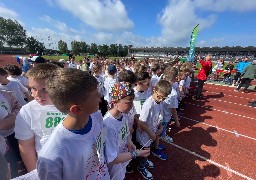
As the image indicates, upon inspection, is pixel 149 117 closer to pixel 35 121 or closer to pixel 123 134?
pixel 123 134

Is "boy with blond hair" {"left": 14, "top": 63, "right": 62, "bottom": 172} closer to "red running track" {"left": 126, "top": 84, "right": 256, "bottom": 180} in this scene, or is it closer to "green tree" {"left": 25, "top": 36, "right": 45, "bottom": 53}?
"red running track" {"left": 126, "top": 84, "right": 256, "bottom": 180}

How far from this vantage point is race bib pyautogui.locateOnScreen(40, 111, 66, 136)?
2150mm

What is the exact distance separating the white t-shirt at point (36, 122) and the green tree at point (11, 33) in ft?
413

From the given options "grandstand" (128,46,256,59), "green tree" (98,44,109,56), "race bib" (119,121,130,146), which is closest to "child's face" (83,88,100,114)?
"race bib" (119,121,130,146)

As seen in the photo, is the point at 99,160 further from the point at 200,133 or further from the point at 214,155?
the point at 200,133

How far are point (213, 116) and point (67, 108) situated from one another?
7.95 metres

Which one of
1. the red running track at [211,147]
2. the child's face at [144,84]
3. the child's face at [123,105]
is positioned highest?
the child's face at [123,105]

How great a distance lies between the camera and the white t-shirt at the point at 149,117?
152 inches

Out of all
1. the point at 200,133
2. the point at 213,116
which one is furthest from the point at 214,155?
the point at 213,116

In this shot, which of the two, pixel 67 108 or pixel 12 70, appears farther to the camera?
pixel 12 70

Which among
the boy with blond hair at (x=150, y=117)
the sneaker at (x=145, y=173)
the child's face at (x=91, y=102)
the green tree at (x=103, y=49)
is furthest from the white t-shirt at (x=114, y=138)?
the green tree at (x=103, y=49)

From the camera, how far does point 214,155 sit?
5039 millimetres

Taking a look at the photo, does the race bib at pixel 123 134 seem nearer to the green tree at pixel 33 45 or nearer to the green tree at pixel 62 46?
the green tree at pixel 33 45

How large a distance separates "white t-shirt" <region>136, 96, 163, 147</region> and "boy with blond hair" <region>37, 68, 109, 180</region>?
2356 millimetres
